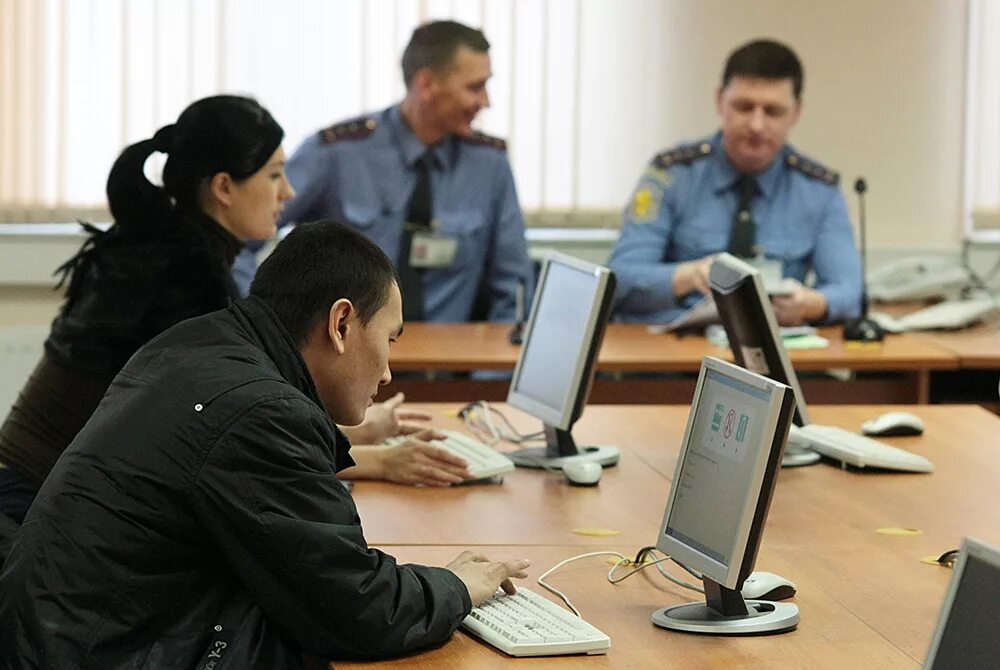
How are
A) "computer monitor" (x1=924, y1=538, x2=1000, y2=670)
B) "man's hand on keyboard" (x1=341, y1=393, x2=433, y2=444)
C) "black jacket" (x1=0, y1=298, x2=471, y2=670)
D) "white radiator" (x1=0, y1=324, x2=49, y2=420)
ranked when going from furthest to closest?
1. "white radiator" (x1=0, y1=324, x2=49, y2=420)
2. "man's hand on keyboard" (x1=341, y1=393, x2=433, y2=444)
3. "black jacket" (x1=0, y1=298, x2=471, y2=670)
4. "computer monitor" (x1=924, y1=538, x2=1000, y2=670)

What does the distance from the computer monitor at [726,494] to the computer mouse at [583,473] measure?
2.66 feet

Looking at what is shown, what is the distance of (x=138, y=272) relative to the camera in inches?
119

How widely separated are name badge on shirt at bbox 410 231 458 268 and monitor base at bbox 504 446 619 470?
187cm

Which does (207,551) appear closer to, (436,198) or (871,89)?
(436,198)

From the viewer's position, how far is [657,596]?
2.27 metres

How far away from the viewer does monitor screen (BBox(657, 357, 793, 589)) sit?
196cm

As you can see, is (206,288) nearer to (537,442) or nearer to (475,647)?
(537,442)

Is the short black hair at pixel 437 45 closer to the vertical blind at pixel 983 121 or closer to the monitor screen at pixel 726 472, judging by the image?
the vertical blind at pixel 983 121

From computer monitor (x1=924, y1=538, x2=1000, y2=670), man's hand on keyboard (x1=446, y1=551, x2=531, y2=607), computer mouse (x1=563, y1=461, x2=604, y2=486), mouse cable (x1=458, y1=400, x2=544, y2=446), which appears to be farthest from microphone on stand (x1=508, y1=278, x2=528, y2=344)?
computer monitor (x1=924, y1=538, x2=1000, y2=670)

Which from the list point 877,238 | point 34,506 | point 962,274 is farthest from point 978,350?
point 34,506

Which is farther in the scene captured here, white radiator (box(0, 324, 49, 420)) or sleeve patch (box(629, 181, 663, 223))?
white radiator (box(0, 324, 49, 420))

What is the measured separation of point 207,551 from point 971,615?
103 cm

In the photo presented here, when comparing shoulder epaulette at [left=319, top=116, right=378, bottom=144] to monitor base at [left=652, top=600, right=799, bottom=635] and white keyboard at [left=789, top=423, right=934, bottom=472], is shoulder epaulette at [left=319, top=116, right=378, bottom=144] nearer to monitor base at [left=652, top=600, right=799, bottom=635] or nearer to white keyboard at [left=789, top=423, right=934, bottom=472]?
white keyboard at [left=789, top=423, right=934, bottom=472]

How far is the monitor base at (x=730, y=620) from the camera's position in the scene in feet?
6.83
